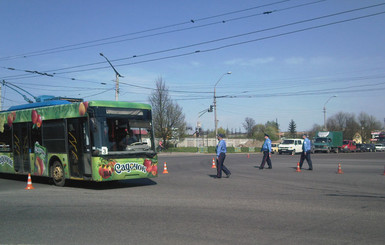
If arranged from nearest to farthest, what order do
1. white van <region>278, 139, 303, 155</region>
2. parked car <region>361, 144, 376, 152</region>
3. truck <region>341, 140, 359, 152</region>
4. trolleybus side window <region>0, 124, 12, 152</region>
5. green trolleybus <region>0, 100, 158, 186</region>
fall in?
green trolleybus <region>0, 100, 158, 186</region> → trolleybus side window <region>0, 124, 12, 152</region> → white van <region>278, 139, 303, 155</region> → truck <region>341, 140, 359, 152</region> → parked car <region>361, 144, 376, 152</region>

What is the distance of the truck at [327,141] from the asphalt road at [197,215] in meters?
38.1

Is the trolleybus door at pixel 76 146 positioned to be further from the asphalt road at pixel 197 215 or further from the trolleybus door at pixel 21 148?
the trolleybus door at pixel 21 148

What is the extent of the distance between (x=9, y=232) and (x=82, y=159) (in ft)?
17.5

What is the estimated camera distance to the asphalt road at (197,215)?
5.73 metres

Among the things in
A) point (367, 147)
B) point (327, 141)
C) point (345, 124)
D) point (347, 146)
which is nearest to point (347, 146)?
point (347, 146)

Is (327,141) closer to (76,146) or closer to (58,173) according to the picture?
(58,173)

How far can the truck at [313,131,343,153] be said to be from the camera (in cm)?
4809

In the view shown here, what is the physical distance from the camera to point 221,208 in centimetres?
807

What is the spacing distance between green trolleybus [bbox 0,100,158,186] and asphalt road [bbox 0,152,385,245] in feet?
2.37

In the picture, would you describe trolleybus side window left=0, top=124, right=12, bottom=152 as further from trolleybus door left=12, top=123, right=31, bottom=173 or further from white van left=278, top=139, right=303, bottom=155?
white van left=278, top=139, right=303, bottom=155

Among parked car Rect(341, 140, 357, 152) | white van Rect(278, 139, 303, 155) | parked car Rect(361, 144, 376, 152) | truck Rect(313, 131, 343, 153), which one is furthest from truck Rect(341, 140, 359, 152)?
white van Rect(278, 139, 303, 155)

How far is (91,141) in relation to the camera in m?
11.1

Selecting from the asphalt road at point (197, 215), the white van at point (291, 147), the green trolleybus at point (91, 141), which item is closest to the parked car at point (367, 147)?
the white van at point (291, 147)

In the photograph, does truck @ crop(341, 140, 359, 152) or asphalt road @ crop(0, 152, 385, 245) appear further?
truck @ crop(341, 140, 359, 152)
